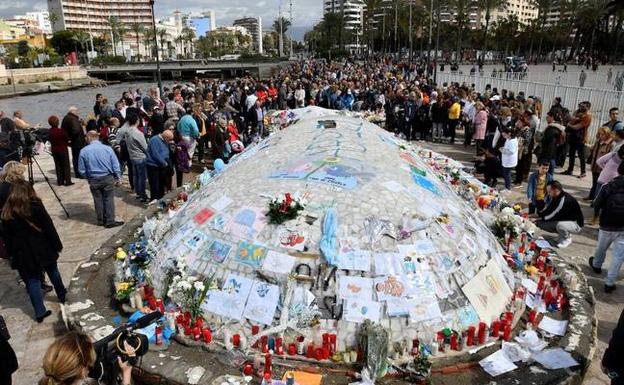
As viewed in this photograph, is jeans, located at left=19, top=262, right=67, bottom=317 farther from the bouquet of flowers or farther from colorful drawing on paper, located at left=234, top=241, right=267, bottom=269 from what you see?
the bouquet of flowers

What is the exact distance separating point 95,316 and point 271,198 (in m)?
2.62

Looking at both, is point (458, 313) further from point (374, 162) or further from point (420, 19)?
point (420, 19)

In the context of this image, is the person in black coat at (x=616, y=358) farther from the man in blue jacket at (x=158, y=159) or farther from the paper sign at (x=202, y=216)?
the man in blue jacket at (x=158, y=159)

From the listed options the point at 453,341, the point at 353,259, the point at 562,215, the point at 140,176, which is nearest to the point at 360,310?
the point at 353,259

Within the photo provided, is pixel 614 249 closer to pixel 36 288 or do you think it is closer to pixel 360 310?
pixel 360 310

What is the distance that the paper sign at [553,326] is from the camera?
5484mm

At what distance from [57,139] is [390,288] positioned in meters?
10.4

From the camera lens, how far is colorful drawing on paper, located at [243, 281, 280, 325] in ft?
17.0

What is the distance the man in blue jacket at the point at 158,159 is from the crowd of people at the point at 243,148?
2cm

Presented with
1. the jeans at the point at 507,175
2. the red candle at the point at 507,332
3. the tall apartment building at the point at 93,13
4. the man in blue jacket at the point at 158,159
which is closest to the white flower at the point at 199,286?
the red candle at the point at 507,332

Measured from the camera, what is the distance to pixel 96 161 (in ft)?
30.0

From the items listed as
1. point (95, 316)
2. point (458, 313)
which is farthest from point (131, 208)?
point (458, 313)

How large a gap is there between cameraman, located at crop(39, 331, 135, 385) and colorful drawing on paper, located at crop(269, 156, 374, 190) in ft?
12.3

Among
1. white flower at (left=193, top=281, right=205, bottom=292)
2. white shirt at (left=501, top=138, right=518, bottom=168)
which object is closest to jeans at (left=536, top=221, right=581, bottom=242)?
white shirt at (left=501, top=138, right=518, bottom=168)
